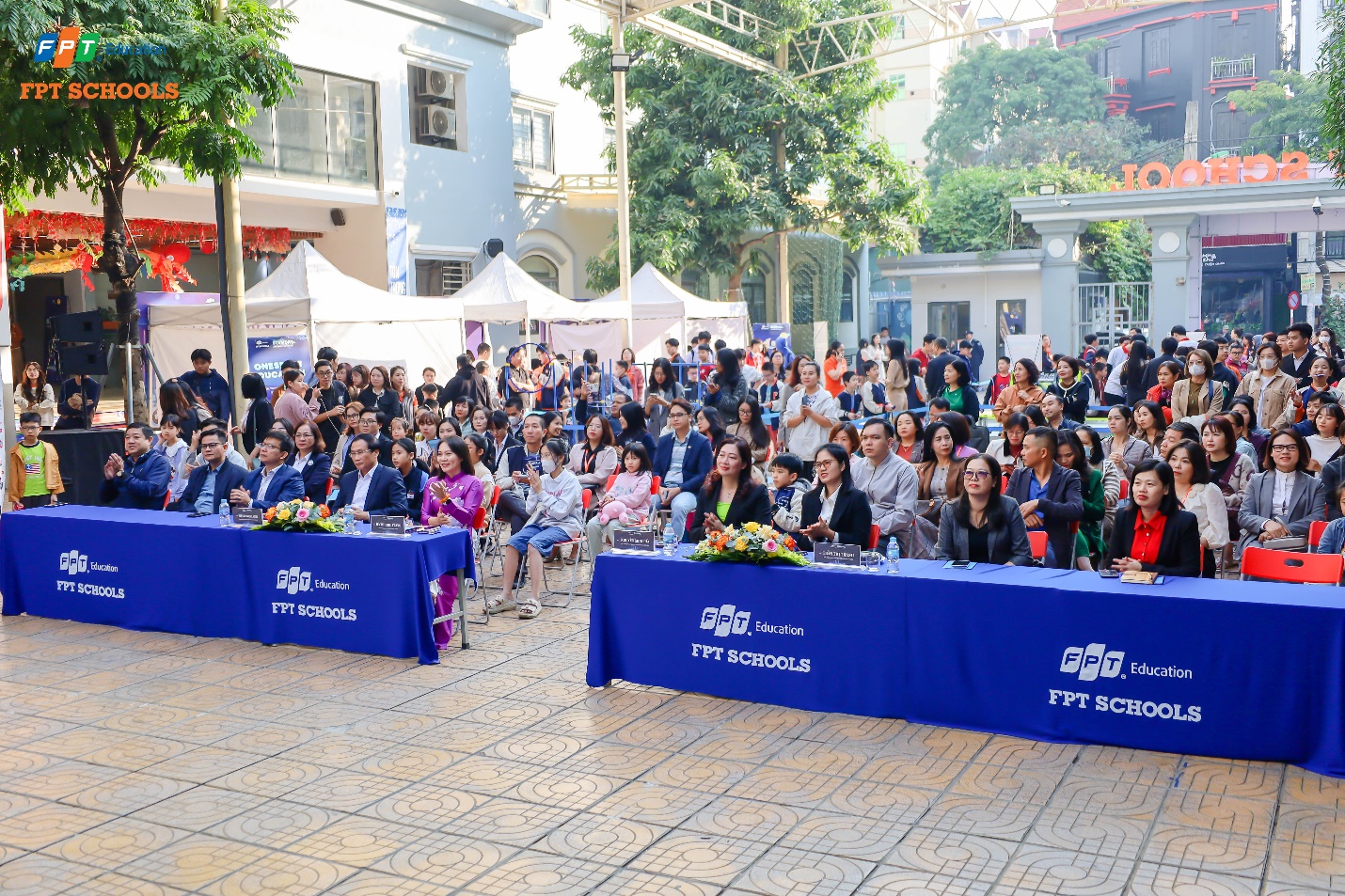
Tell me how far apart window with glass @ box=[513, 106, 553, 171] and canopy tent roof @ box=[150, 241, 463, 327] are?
941 centimetres

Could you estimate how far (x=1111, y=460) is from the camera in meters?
8.96

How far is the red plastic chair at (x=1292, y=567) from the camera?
229 inches

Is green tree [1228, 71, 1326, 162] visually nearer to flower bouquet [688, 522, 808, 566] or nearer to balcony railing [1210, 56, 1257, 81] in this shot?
balcony railing [1210, 56, 1257, 81]

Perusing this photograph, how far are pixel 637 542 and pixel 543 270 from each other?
66.7ft

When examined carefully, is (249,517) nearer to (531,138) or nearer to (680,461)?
(680,461)

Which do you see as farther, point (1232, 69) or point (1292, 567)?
point (1232, 69)

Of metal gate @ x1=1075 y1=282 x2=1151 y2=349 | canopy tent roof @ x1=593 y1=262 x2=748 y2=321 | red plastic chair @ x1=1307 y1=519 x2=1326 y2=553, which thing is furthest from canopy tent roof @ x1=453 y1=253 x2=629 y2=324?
metal gate @ x1=1075 y1=282 x2=1151 y2=349

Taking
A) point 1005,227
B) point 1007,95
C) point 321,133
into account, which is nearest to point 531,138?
point 321,133

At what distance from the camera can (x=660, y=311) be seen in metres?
21.8

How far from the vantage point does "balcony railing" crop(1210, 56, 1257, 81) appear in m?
50.9

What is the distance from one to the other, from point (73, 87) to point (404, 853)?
8.40 m

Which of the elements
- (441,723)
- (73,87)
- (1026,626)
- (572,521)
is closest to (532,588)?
(572,521)

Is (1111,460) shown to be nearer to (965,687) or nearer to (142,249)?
(965,687)

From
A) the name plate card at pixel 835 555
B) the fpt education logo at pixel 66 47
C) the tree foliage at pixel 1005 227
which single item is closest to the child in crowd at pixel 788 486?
the name plate card at pixel 835 555
